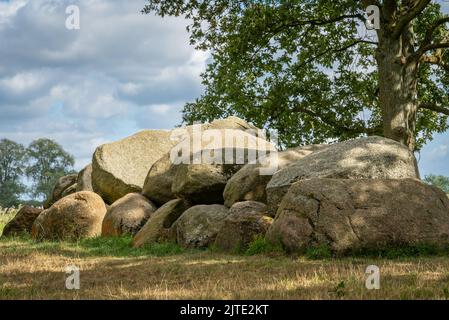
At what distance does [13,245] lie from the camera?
59.4 feet

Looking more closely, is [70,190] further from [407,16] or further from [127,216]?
[407,16]

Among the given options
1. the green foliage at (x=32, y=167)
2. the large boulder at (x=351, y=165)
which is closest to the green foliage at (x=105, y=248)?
the large boulder at (x=351, y=165)

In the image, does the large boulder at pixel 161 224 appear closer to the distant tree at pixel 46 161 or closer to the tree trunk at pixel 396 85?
the tree trunk at pixel 396 85

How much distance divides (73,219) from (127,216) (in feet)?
7.08

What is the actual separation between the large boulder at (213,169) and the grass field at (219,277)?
12.3 ft

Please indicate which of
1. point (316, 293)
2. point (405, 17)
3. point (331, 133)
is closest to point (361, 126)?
point (331, 133)

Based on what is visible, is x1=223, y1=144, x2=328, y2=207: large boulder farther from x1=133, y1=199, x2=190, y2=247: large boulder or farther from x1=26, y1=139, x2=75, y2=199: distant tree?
x1=26, y1=139, x2=75, y2=199: distant tree

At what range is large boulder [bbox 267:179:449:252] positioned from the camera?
1182 centimetres

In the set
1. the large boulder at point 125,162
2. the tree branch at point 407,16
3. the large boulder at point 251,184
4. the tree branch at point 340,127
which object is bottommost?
the large boulder at point 251,184

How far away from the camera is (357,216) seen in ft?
39.3

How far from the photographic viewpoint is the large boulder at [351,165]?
44.9 feet

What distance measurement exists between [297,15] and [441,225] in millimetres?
14804

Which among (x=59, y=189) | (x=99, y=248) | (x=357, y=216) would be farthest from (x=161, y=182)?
(x=59, y=189)

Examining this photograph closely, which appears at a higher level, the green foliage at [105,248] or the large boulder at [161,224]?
the large boulder at [161,224]
